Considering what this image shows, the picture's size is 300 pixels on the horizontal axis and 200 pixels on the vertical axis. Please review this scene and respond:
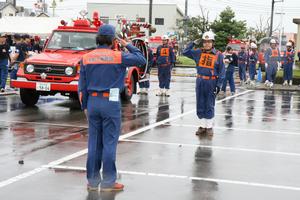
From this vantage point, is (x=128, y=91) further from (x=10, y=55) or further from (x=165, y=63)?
(x=10, y=55)

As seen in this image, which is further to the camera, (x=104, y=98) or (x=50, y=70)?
(x=50, y=70)

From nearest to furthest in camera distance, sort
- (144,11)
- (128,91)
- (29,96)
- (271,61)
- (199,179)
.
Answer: (199,179), (29,96), (128,91), (271,61), (144,11)

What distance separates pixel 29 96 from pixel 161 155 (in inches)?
282

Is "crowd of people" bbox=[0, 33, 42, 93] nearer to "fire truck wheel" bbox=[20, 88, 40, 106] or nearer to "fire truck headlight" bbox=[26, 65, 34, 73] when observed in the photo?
"fire truck wheel" bbox=[20, 88, 40, 106]

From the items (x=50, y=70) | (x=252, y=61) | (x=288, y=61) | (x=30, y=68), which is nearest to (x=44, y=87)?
(x=50, y=70)

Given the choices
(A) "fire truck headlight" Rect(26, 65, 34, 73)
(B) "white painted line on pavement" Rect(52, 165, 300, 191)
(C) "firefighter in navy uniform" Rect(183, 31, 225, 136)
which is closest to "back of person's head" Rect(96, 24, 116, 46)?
(B) "white painted line on pavement" Rect(52, 165, 300, 191)

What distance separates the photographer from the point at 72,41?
15.5m

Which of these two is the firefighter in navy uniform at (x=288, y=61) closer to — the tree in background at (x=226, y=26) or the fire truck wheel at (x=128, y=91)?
the fire truck wheel at (x=128, y=91)

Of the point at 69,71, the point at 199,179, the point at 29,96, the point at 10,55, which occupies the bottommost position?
the point at 199,179

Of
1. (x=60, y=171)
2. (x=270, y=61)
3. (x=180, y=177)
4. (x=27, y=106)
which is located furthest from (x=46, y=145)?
(x=270, y=61)

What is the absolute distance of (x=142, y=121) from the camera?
41.5ft

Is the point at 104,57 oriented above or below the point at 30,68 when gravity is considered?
above

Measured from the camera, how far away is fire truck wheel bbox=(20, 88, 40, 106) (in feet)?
48.6

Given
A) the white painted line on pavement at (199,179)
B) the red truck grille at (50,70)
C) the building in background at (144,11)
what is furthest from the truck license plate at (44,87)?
the building in background at (144,11)
